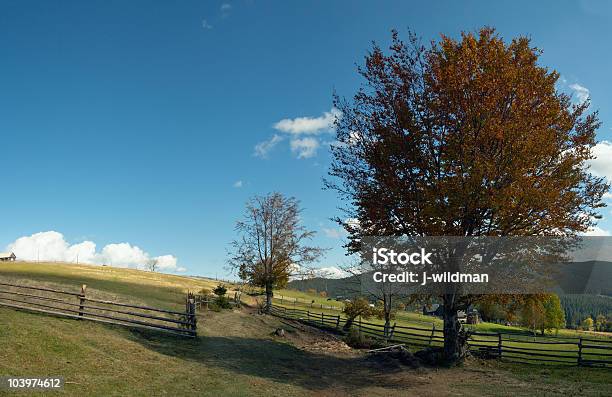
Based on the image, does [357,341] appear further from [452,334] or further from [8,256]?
[8,256]

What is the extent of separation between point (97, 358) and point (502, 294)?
1705 cm

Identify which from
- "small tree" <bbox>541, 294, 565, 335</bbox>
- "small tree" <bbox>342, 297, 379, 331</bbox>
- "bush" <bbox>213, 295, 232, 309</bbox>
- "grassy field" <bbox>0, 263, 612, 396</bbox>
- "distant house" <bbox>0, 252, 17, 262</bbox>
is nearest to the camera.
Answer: "grassy field" <bbox>0, 263, 612, 396</bbox>

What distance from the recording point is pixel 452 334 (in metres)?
20.3

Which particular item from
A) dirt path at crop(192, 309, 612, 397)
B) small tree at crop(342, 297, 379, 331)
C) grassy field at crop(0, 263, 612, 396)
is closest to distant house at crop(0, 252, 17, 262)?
small tree at crop(342, 297, 379, 331)

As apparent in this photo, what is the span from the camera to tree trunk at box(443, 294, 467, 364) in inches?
796

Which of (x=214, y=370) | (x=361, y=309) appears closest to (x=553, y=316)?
(x=361, y=309)

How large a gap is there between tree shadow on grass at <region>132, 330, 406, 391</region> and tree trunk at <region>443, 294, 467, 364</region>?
3815 millimetres

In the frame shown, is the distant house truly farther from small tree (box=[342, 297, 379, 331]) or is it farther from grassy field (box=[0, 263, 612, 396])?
grassy field (box=[0, 263, 612, 396])

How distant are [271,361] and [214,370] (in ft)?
13.6

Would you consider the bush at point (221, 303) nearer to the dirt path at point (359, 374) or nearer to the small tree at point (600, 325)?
the dirt path at point (359, 374)

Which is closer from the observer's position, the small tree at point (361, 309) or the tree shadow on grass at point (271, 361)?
the tree shadow on grass at point (271, 361)

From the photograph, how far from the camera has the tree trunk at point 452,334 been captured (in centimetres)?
2022

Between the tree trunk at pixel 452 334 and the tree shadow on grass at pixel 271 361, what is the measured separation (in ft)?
12.5

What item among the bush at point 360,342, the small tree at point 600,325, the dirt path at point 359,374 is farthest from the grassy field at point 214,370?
the small tree at point 600,325
